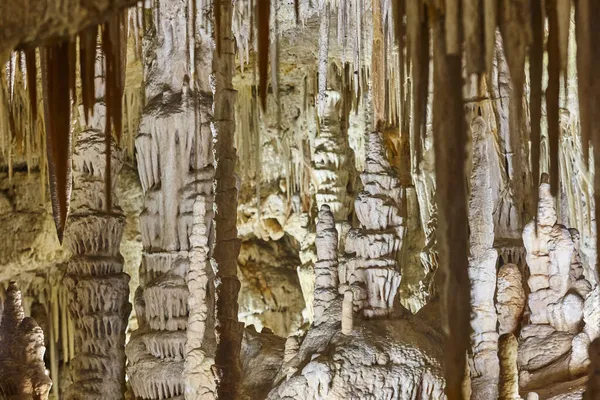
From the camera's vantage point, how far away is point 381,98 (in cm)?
1073

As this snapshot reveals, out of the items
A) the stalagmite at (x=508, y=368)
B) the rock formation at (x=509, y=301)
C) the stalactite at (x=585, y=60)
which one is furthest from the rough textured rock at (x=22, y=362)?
the stalactite at (x=585, y=60)

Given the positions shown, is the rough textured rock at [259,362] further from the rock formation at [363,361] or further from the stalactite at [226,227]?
the rock formation at [363,361]

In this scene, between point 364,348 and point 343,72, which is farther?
point 343,72

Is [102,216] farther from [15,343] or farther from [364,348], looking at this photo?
[364,348]

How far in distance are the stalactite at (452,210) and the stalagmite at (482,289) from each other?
4938mm

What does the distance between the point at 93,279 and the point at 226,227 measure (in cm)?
121

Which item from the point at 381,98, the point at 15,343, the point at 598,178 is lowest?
the point at 598,178

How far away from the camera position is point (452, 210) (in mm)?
2332

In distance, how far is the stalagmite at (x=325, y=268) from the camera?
7.01 metres

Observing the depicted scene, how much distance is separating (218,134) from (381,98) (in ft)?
10.2

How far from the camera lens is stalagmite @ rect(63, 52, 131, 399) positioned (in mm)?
8070

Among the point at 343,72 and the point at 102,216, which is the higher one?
the point at 343,72

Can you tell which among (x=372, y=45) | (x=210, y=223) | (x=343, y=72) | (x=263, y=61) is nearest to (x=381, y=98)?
(x=372, y=45)

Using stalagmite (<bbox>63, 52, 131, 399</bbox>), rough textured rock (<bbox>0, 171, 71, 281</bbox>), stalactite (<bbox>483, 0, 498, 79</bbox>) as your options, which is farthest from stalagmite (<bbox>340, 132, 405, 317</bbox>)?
rough textured rock (<bbox>0, 171, 71, 281</bbox>)
